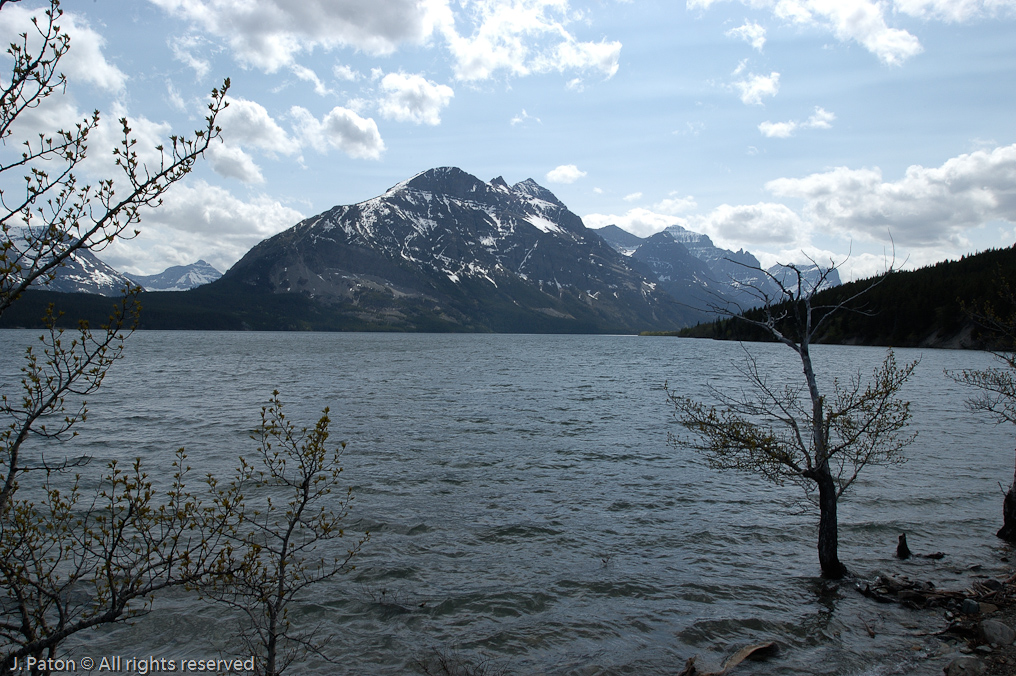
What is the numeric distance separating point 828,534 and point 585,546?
830 cm

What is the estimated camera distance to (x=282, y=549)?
13.5 metres

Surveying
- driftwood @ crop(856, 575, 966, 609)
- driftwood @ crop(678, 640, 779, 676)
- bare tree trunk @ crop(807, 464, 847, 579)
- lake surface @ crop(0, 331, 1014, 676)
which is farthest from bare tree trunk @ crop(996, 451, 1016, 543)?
driftwood @ crop(678, 640, 779, 676)

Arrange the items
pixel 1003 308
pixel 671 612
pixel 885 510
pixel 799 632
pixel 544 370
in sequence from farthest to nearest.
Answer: pixel 1003 308, pixel 544 370, pixel 885 510, pixel 671 612, pixel 799 632

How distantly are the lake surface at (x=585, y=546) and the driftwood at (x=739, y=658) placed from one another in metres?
0.27

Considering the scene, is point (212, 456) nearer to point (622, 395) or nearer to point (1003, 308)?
point (622, 395)

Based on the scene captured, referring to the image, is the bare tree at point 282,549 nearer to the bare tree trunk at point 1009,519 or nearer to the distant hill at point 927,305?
the bare tree trunk at point 1009,519

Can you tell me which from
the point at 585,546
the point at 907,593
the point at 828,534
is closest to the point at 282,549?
the point at 585,546

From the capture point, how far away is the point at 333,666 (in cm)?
1351

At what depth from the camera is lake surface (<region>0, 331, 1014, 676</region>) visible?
47.1 feet

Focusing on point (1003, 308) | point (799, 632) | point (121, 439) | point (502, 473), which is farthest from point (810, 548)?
point (1003, 308)

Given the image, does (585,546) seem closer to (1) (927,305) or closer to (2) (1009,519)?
(2) (1009,519)

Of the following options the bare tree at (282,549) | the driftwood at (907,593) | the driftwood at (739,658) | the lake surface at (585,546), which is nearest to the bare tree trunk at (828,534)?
the lake surface at (585,546)

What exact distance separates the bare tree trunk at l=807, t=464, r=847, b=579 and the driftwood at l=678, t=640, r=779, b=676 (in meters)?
5.27

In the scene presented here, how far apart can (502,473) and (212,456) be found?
17616 mm
